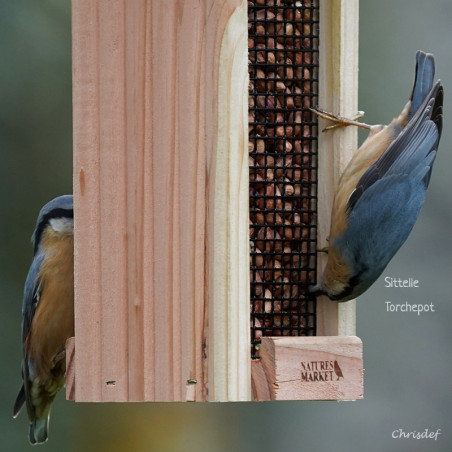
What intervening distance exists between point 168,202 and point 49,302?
141 cm

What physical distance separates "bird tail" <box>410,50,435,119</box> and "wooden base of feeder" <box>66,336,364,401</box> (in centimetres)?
133

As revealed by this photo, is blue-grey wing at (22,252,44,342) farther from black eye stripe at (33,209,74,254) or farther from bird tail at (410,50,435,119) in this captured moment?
bird tail at (410,50,435,119)

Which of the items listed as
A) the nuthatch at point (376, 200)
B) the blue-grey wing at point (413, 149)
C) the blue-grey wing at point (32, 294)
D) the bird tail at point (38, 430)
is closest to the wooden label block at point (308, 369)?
the nuthatch at point (376, 200)

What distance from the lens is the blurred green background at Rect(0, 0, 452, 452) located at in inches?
249

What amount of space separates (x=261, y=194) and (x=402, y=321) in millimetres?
2918

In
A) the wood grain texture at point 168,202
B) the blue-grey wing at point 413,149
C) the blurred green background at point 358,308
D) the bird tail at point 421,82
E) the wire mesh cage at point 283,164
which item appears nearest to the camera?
the wood grain texture at point 168,202

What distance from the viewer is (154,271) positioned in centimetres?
331

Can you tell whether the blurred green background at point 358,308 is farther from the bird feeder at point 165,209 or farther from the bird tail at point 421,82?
the bird feeder at point 165,209

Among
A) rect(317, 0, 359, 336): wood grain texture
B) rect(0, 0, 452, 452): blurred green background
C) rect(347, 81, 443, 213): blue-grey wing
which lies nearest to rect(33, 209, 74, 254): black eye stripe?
rect(317, 0, 359, 336): wood grain texture

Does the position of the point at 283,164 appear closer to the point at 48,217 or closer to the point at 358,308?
the point at 48,217

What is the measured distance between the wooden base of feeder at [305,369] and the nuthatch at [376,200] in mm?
368

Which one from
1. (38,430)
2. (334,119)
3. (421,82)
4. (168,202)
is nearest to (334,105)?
(334,119)

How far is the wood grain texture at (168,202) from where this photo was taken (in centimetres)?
330

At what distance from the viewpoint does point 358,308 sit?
6508 millimetres
